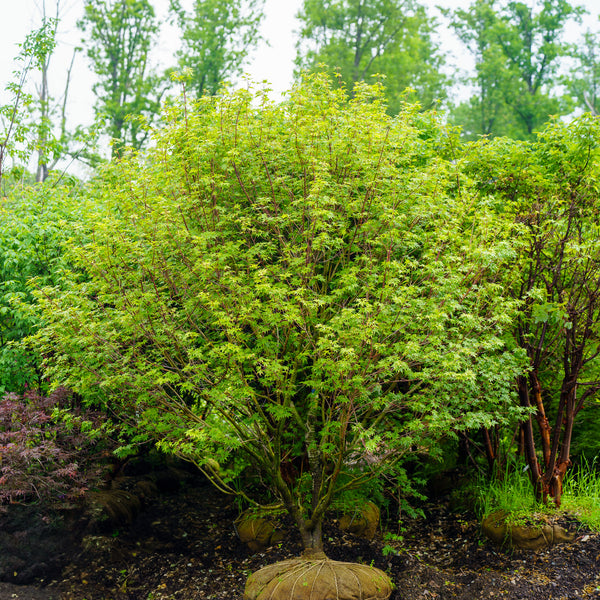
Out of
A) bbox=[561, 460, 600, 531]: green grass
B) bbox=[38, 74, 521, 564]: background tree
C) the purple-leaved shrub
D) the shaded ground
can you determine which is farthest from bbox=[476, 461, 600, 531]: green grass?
the purple-leaved shrub

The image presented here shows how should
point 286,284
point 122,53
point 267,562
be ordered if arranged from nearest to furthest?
point 286,284 → point 267,562 → point 122,53

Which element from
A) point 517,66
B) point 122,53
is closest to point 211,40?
point 122,53

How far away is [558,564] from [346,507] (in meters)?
2.15

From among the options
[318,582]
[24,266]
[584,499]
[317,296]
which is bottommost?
[318,582]

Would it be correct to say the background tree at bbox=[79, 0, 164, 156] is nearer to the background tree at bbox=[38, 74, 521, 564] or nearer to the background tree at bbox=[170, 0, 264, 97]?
the background tree at bbox=[170, 0, 264, 97]

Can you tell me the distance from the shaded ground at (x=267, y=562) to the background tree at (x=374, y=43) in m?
19.5

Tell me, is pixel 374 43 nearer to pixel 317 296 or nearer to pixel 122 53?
pixel 122 53

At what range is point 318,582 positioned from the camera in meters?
5.16

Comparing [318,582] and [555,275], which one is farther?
[555,275]

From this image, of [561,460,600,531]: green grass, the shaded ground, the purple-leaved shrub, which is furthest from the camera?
[561,460,600,531]: green grass

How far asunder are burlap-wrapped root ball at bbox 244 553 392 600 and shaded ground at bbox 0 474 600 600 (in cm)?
45

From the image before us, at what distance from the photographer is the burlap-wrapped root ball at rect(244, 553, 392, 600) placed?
201 inches

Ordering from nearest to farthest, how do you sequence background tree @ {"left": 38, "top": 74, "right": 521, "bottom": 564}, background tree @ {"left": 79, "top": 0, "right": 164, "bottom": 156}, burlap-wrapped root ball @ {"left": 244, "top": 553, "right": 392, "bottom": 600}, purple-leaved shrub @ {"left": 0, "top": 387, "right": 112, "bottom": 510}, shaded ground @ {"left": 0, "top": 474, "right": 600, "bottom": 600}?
background tree @ {"left": 38, "top": 74, "right": 521, "bottom": 564}, burlap-wrapped root ball @ {"left": 244, "top": 553, "right": 392, "bottom": 600}, shaded ground @ {"left": 0, "top": 474, "right": 600, "bottom": 600}, purple-leaved shrub @ {"left": 0, "top": 387, "right": 112, "bottom": 510}, background tree @ {"left": 79, "top": 0, "right": 164, "bottom": 156}

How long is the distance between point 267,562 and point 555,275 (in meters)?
4.48
